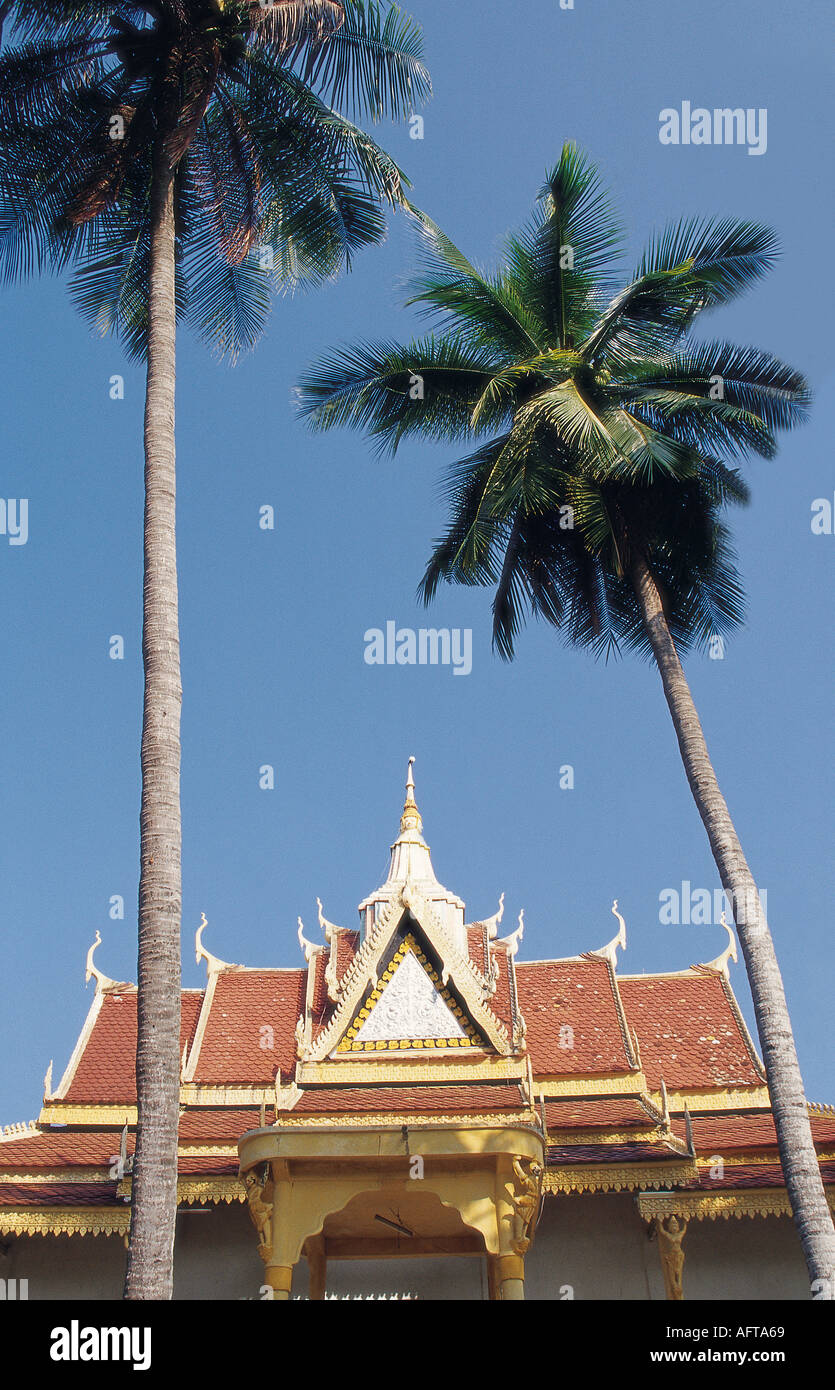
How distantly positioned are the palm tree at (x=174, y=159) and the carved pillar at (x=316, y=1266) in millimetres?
9835

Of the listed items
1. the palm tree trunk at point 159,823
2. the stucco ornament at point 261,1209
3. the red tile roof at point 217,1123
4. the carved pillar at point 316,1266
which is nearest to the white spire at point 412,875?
the red tile roof at point 217,1123

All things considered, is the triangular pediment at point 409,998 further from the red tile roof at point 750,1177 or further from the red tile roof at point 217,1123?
the red tile roof at point 750,1177

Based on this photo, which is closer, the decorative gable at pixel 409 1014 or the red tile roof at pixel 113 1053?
the decorative gable at pixel 409 1014

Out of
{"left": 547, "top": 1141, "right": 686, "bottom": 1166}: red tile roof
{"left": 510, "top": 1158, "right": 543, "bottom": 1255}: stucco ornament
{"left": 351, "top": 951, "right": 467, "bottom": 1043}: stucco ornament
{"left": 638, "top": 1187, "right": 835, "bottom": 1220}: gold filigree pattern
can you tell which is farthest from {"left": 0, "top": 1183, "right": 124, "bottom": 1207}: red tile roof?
{"left": 638, "top": 1187, "right": 835, "bottom": 1220}: gold filigree pattern

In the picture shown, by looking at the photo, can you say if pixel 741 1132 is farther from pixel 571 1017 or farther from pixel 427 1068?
pixel 427 1068

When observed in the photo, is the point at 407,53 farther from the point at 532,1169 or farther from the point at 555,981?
the point at 555,981

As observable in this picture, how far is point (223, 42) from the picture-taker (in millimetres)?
12633

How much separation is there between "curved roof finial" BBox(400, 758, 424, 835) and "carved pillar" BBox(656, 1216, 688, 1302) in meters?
12.3

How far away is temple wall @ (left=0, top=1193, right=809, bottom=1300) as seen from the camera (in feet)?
53.1

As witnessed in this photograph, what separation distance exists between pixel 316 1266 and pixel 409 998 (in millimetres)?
4338

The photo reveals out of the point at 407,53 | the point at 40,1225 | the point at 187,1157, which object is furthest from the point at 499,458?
the point at 40,1225

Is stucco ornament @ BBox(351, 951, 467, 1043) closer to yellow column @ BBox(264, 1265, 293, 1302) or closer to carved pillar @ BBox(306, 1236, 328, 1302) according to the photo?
carved pillar @ BBox(306, 1236, 328, 1302)

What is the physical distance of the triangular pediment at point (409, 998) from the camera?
60.0 ft

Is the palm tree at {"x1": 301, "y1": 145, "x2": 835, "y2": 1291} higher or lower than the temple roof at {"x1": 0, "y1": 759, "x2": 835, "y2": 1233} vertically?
higher
